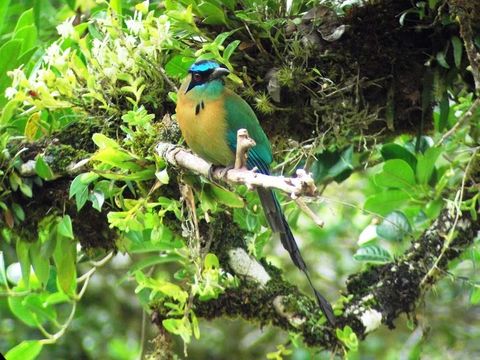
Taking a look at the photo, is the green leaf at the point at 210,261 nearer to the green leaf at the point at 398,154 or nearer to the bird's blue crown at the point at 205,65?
the bird's blue crown at the point at 205,65

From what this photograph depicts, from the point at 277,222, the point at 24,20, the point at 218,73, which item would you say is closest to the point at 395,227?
the point at 277,222

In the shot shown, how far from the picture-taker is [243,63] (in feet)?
8.89

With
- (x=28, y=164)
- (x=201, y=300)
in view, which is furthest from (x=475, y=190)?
(x=28, y=164)

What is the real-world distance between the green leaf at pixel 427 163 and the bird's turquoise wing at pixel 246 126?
691 mm

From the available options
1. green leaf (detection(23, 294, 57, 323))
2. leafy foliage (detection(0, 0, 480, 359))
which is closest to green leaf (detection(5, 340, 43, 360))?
leafy foliage (detection(0, 0, 480, 359))

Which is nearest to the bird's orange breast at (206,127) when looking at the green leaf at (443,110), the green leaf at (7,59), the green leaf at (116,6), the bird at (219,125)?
the bird at (219,125)

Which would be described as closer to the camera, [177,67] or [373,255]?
[177,67]

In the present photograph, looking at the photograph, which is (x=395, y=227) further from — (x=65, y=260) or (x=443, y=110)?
(x=65, y=260)

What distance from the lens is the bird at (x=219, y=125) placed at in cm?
251

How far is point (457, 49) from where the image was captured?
8.54ft

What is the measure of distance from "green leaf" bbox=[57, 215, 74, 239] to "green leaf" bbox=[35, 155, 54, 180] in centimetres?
13

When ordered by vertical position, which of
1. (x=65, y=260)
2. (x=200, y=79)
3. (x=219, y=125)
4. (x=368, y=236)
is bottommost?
(x=368, y=236)

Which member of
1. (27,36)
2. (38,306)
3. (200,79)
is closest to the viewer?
(200,79)

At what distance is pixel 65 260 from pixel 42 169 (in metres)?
0.36
